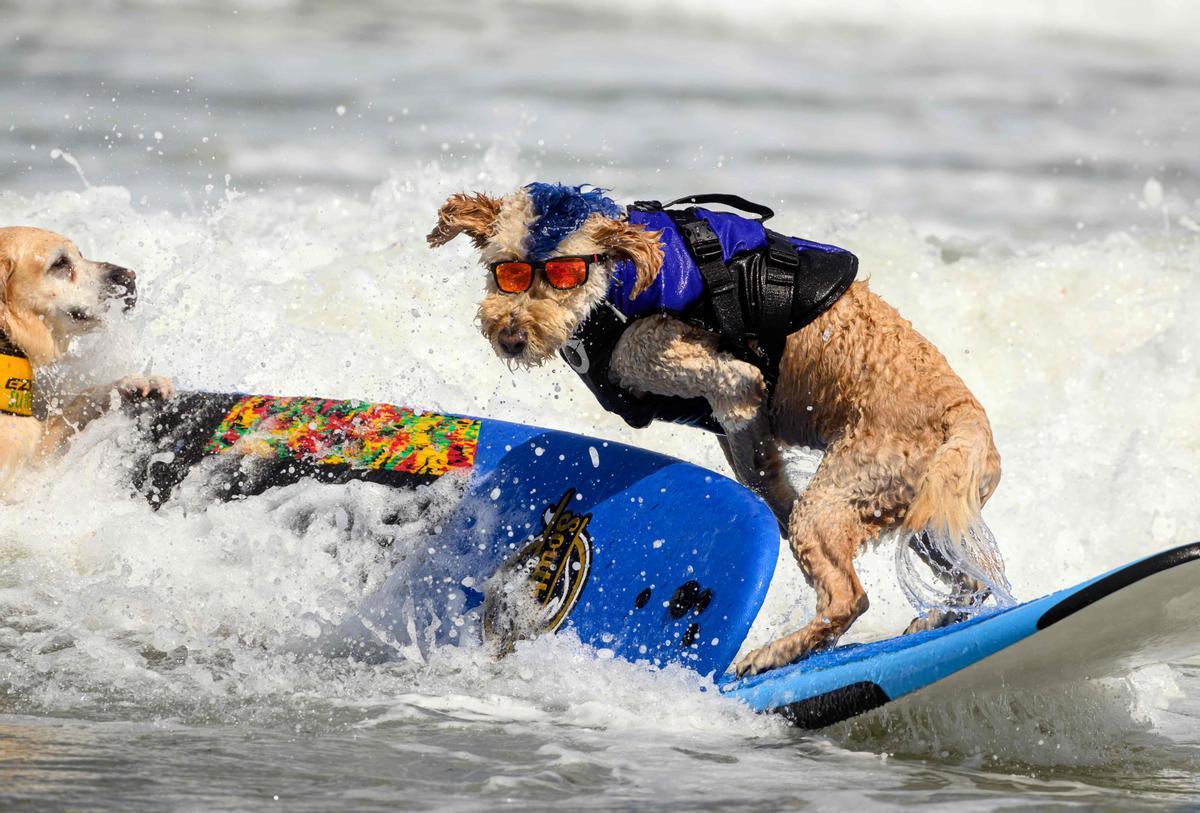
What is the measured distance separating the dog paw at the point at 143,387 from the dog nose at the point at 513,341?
2049 millimetres

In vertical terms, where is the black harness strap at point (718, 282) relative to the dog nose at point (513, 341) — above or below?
above

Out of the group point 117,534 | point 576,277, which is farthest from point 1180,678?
point 117,534

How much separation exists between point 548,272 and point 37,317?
2272 millimetres

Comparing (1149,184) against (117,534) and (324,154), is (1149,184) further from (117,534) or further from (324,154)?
(117,534)

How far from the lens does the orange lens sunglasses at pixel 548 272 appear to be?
4.00 metres

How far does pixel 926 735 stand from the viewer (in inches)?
147

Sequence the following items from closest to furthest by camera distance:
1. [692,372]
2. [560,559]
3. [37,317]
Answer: [692,372] → [560,559] → [37,317]

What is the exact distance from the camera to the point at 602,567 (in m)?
4.65

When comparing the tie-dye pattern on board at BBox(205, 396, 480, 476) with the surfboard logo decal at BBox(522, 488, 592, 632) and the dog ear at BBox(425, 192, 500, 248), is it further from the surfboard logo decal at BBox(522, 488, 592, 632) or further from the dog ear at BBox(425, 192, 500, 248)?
the dog ear at BBox(425, 192, 500, 248)

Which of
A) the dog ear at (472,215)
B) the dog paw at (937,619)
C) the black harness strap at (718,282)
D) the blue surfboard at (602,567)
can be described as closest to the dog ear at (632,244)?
the black harness strap at (718,282)

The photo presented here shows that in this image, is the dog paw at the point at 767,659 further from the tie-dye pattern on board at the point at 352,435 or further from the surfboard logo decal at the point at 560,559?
the tie-dye pattern on board at the point at 352,435

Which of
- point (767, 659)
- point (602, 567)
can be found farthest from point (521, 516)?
point (767, 659)

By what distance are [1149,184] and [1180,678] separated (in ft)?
40.1

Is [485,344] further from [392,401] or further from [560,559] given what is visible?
[560,559]
